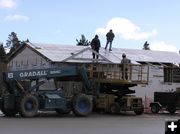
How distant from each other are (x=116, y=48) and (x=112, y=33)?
12683 mm

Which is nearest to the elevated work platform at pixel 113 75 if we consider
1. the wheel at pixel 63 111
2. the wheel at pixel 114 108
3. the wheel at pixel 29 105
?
the wheel at pixel 114 108

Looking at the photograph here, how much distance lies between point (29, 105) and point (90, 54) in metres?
17.1

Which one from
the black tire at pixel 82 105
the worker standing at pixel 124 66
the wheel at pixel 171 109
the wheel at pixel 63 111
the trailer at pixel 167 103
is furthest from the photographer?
the wheel at pixel 171 109

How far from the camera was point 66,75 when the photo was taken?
2381cm

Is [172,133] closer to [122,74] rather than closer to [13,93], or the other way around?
[13,93]

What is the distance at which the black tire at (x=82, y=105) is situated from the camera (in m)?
22.7

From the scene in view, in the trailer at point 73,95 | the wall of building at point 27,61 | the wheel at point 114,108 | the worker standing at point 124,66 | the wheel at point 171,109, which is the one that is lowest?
the wheel at point 171,109

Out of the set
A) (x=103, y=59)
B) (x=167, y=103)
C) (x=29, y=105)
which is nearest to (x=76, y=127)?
(x=29, y=105)

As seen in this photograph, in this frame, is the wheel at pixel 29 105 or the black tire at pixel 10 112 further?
the black tire at pixel 10 112

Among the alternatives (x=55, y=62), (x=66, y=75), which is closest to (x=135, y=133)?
(x=66, y=75)

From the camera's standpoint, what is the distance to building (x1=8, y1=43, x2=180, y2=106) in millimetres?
35469

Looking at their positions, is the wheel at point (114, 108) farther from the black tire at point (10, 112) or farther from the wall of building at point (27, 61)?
the wall of building at point (27, 61)

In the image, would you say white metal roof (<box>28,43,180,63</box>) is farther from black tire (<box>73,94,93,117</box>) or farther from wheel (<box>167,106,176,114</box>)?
black tire (<box>73,94,93,117</box>)

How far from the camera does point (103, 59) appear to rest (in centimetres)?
3478
